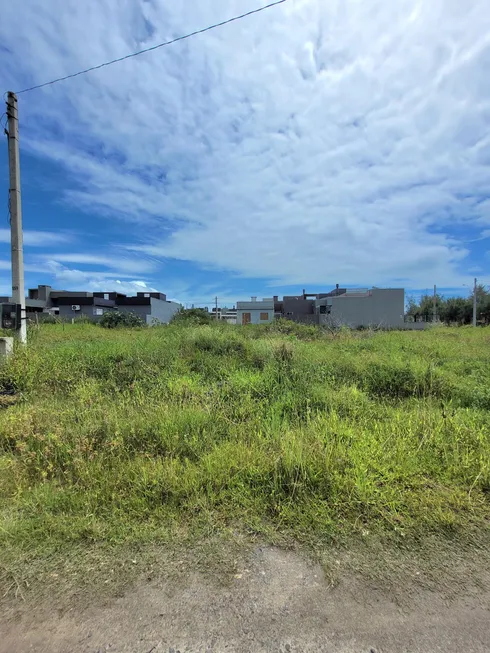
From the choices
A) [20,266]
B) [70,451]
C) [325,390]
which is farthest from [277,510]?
[20,266]

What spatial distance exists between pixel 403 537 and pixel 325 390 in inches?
118

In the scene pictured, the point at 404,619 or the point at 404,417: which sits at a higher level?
the point at 404,417

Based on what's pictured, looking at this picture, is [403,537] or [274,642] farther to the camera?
[403,537]

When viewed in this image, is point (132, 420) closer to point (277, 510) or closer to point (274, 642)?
point (277, 510)

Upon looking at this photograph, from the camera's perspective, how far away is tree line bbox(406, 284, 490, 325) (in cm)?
4994

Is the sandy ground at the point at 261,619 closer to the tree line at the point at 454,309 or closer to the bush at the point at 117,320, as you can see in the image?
the bush at the point at 117,320

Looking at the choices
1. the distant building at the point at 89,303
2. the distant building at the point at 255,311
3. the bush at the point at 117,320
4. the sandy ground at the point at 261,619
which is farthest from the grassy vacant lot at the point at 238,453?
the distant building at the point at 255,311

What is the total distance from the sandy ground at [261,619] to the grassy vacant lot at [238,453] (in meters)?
0.43

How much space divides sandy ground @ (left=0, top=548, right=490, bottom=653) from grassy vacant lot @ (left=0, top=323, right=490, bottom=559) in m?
0.43

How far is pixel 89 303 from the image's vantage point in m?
51.0

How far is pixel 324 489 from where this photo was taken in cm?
295

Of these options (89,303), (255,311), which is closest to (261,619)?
(89,303)

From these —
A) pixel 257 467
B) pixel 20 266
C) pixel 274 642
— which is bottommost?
pixel 274 642

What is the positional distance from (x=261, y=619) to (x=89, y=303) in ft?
178
